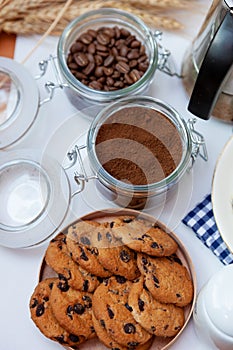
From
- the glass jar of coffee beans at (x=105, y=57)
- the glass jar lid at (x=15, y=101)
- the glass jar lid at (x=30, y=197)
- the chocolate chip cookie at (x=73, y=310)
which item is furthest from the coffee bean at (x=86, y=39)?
the chocolate chip cookie at (x=73, y=310)

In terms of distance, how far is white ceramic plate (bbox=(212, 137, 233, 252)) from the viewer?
1.03 metres

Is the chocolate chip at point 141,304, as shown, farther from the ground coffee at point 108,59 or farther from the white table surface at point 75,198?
the ground coffee at point 108,59

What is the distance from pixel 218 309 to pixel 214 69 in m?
0.35

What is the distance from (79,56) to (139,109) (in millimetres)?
151

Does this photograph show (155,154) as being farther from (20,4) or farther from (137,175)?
(20,4)

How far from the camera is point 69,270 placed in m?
1.00

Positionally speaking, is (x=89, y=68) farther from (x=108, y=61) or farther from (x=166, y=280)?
(x=166, y=280)

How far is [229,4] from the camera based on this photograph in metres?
0.90

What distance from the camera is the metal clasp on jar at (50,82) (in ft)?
3.65

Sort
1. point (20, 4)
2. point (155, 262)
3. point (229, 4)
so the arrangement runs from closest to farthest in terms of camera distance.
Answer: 1. point (229, 4)
2. point (155, 262)
3. point (20, 4)

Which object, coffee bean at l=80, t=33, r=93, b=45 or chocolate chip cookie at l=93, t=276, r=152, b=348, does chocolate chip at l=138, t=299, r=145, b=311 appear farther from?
coffee bean at l=80, t=33, r=93, b=45

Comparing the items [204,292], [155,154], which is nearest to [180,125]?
[155,154]

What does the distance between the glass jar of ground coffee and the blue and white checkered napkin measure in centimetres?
6

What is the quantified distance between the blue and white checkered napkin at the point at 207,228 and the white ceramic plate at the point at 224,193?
5 cm
